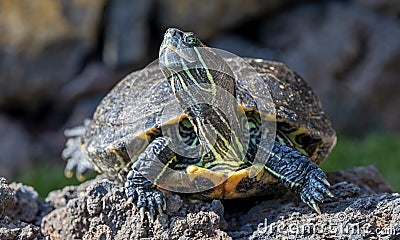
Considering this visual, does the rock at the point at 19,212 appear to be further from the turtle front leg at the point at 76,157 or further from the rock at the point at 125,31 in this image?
the rock at the point at 125,31

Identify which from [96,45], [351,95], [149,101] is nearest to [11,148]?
[96,45]

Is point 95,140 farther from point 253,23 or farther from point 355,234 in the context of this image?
point 253,23

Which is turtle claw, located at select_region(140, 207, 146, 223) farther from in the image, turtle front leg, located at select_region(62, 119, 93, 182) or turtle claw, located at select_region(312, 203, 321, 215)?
turtle front leg, located at select_region(62, 119, 93, 182)

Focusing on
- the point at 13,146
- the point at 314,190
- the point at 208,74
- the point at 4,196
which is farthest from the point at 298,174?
the point at 13,146

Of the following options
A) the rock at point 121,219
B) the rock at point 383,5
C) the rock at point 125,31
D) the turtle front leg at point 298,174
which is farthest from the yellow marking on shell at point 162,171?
the rock at point 383,5

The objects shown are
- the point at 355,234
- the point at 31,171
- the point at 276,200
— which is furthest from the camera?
the point at 31,171

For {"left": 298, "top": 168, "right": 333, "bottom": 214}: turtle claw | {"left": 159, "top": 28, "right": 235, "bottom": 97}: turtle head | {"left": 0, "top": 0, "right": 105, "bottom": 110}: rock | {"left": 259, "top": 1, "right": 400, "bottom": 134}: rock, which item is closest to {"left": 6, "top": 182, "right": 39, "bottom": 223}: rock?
{"left": 159, "top": 28, "right": 235, "bottom": 97}: turtle head

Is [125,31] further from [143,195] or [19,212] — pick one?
[143,195]
